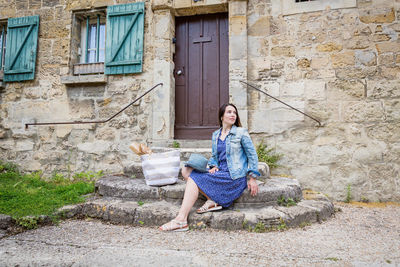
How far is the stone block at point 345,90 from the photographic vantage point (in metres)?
3.94

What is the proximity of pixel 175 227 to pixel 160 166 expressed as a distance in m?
0.77

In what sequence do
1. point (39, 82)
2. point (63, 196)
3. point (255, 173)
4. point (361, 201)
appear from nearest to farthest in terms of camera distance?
1. point (255, 173)
2. point (63, 196)
3. point (361, 201)
4. point (39, 82)

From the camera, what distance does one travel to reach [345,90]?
398 centimetres

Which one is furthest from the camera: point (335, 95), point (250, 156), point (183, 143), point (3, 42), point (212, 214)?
point (3, 42)

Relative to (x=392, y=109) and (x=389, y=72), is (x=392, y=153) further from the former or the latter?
(x=389, y=72)

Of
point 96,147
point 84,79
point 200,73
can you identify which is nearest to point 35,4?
point 84,79

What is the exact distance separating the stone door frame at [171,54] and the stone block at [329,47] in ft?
3.79

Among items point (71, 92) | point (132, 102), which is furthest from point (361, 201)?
point (71, 92)

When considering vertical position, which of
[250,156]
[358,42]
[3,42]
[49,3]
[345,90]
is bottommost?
[250,156]

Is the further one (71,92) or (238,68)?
(71,92)

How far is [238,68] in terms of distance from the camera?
429 centimetres

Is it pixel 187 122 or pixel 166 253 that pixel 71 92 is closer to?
pixel 187 122

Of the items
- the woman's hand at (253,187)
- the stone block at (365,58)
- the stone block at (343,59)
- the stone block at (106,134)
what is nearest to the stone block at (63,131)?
the stone block at (106,134)

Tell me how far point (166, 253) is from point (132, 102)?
3.06 m
